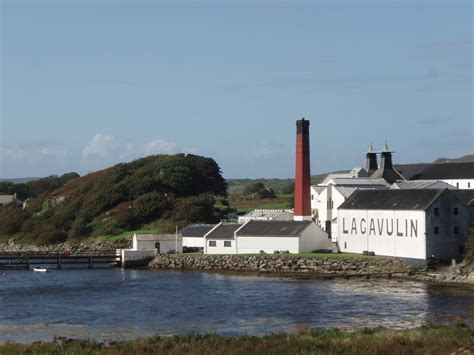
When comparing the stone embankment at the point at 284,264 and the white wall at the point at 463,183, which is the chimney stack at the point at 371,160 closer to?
the white wall at the point at 463,183

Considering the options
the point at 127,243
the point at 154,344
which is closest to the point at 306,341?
the point at 154,344

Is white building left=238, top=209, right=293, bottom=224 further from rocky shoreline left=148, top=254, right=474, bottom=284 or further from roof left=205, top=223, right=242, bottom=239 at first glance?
rocky shoreline left=148, top=254, right=474, bottom=284

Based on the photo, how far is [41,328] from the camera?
42.9 metres

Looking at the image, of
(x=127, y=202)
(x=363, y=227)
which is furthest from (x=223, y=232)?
(x=127, y=202)

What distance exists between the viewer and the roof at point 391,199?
66.7 m

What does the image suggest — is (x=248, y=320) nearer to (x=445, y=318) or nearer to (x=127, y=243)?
(x=445, y=318)

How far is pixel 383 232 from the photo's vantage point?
6994 centimetres

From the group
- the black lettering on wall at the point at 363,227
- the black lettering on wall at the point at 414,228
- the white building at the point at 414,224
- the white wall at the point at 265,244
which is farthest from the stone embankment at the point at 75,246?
the black lettering on wall at the point at 414,228

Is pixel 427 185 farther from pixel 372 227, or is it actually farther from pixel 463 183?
pixel 463 183

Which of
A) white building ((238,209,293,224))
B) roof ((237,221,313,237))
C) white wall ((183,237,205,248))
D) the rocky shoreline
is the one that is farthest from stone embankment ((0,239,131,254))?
roof ((237,221,313,237))

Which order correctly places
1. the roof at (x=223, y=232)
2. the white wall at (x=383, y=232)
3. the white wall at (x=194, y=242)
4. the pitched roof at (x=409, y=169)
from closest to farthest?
the white wall at (x=383, y=232) < the roof at (x=223, y=232) < the white wall at (x=194, y=242) < the pitched roof at (x=409, y=169)

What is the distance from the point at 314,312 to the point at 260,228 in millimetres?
31249

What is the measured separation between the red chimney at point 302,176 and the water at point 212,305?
1237cm

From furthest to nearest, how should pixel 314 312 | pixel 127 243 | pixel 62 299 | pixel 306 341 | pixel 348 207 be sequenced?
pixel 127 243 → pixel 348 207 → pixel 62 299 → pixel 314 312 → pixel 306 341
